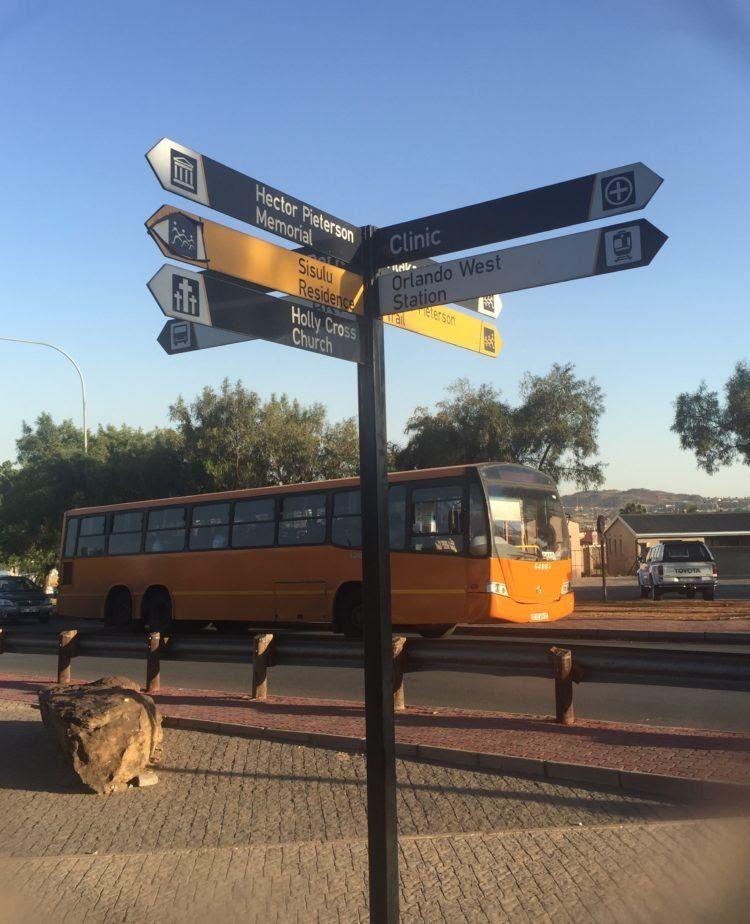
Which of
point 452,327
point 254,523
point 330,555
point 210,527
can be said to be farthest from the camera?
point 210,527

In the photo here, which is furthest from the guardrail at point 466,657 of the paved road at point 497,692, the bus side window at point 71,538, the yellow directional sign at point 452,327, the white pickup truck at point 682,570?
the white pickup truck at point 682,570

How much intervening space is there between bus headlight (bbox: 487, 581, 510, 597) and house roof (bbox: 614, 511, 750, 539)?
187ft

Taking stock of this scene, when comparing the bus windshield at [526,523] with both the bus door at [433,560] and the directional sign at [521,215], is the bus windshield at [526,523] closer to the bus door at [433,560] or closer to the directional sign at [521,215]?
the bus door at [433,560]

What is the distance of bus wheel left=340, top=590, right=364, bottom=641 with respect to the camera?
17.1 metres

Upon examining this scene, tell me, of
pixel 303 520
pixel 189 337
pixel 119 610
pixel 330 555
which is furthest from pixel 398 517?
pixel 189 337

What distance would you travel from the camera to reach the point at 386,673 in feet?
11.4

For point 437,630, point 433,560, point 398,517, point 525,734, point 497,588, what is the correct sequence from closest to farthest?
point 525,734
point 497,588
point 433,560
point 398,517
point 437,630

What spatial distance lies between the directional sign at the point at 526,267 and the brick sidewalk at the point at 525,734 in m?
3.87

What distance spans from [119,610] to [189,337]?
19425mm

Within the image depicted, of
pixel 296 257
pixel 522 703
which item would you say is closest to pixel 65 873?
pixel 296 257

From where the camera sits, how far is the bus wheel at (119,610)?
2239cm

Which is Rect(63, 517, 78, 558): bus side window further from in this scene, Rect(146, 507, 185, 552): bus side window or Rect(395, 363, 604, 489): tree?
Rect(395, 363, 604, 489): tree

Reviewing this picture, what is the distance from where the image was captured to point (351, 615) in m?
17.4

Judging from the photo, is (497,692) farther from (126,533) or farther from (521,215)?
(126,533)
